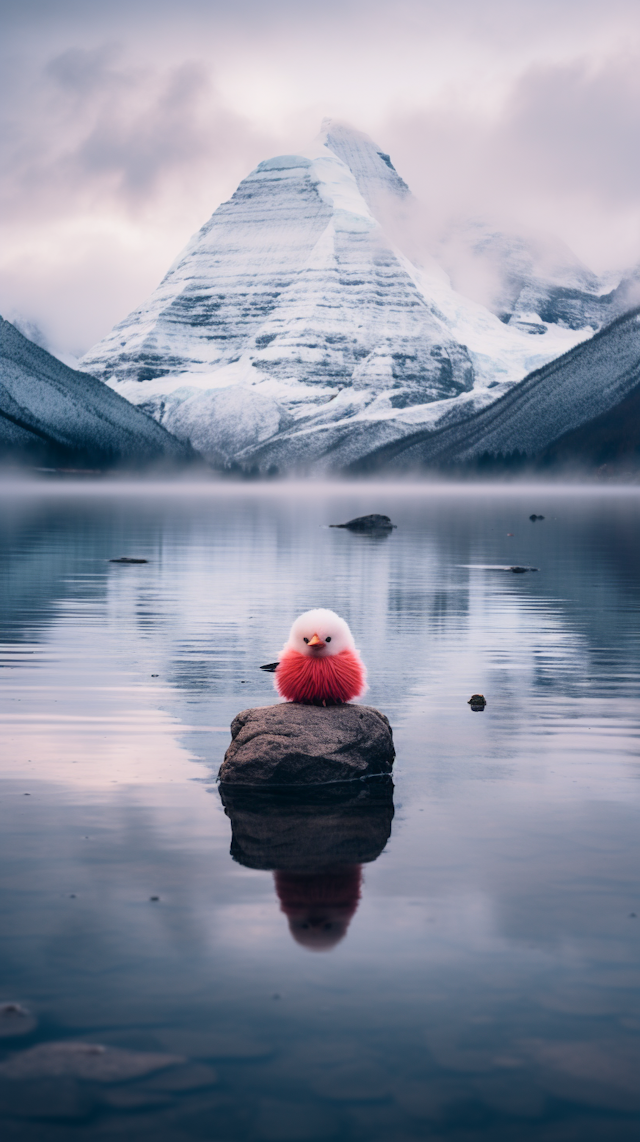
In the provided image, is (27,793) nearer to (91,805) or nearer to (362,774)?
(91,805)

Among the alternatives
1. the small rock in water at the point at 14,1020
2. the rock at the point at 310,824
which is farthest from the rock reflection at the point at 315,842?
the small rock in water at the point at 14,1020

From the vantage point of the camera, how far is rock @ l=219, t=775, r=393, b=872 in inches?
507

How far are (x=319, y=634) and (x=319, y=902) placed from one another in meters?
4.80

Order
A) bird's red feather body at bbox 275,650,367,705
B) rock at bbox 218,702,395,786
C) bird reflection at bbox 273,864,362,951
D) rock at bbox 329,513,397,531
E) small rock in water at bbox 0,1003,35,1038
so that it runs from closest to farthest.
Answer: small rock in water at bbox 0,1003,35,1038, bird reflection at bbox 273,864,362,951, rock at bbox 218,702,395,786, bird's red feather body at bbox 275,650,367,705, rock at bbox 329,513,397,531

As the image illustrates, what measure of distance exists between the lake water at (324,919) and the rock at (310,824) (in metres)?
0.05

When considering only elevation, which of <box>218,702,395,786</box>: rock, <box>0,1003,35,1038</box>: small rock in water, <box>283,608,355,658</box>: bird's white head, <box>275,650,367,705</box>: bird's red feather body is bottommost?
<box>0,1003,35,1038</box>: small rock in water

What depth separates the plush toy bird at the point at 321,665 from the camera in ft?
52.0

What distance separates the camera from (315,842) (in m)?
13.4

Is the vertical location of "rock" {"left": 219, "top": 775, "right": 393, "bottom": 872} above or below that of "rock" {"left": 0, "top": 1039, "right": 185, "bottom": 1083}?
above

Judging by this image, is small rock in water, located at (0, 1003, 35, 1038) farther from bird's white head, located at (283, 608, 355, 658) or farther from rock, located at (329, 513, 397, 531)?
Answer: rock, located at (329, 513, 397, 531)

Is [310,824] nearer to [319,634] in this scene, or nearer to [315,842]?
[315,842]

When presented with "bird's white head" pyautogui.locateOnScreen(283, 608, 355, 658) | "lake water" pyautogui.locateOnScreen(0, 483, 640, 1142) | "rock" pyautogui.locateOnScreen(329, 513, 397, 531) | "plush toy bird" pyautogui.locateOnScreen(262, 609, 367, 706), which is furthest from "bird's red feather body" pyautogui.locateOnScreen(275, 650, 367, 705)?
"rock" pyautogui.locateOnScreen(329, 513, 397, 531)

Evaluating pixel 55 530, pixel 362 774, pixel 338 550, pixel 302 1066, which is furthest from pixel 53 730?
pixel 55 530

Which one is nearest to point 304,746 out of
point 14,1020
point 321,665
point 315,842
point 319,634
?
point 321,665
